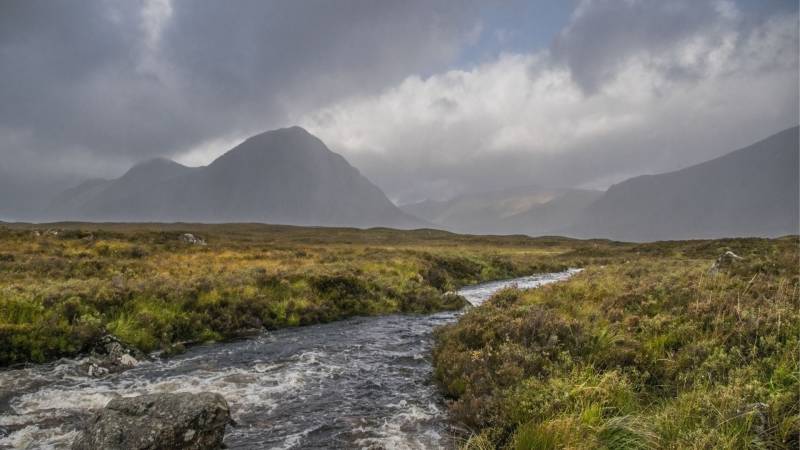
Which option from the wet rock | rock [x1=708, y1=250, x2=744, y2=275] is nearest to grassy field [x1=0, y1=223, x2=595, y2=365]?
the wet rock

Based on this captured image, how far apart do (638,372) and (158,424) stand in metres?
9.32

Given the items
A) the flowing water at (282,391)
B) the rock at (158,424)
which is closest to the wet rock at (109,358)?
the flowing water at (282,391)

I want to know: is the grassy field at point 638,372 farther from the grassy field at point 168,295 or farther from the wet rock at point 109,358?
the wet rock at point 109,358

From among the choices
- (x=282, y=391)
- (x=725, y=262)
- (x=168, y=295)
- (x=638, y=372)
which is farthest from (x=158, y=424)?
(x=725, y=262)

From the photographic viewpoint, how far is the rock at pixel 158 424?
6.98 m

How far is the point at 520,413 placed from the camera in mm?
7852

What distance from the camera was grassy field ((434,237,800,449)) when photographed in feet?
21.1

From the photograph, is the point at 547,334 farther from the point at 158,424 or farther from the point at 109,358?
the point at 109,358

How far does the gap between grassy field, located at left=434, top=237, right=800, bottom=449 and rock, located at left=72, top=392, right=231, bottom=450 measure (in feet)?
15.4

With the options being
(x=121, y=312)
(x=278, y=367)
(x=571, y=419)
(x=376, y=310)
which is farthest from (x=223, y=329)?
(x=571, y=419)

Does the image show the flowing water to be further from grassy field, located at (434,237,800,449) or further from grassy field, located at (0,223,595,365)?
grassy field, located at (0,223,595,365)

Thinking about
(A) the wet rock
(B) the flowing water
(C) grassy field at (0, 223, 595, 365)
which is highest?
(C) grassy field at (0, 223, 595, 365)

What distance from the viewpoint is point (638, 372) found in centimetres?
888

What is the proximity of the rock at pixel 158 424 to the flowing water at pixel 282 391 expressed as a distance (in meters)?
0.66
